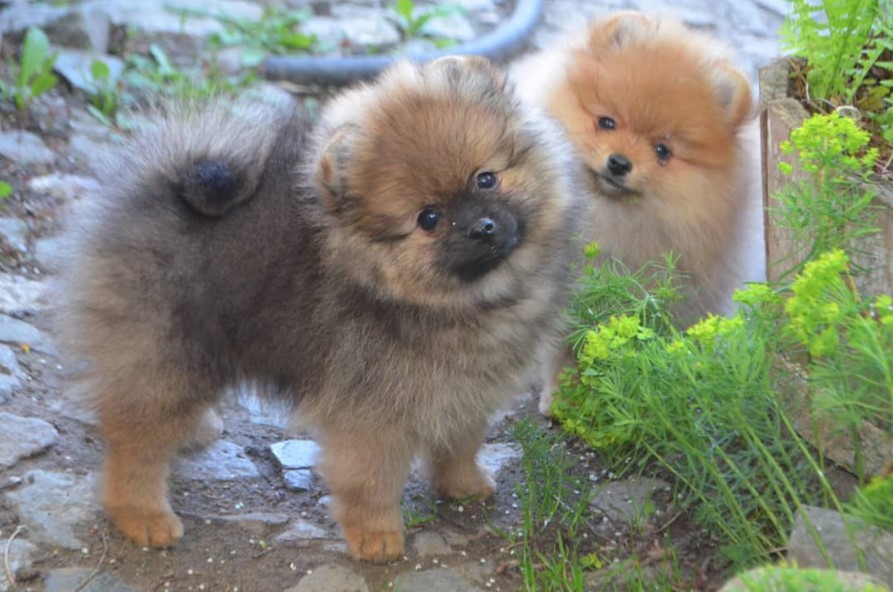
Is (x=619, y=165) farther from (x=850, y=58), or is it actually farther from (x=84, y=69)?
(x=84, y=69)

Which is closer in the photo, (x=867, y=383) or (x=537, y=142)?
(x=867, y=383)

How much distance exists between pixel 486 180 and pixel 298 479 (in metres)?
1.29

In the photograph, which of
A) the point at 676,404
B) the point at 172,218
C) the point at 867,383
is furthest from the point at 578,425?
the point at 172,218

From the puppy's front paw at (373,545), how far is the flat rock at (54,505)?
30.4 inches

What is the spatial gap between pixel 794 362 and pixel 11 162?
11.6 feet

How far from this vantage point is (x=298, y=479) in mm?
3699

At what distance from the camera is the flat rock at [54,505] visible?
3.20 m

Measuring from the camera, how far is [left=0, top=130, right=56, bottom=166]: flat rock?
196 inches

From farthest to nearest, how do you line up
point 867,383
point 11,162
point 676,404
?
1. point 11,162
2. point 676,404
3. point 867,383

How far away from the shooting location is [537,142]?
3.15 meters

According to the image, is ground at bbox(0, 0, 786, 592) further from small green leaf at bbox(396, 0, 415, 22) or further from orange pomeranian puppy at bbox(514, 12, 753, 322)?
small green leaf at bbox(396, 0, 415, 22)

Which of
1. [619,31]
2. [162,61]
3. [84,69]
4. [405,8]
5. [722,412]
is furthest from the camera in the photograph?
[405,8]

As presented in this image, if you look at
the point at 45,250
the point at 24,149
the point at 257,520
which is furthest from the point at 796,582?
the point at 24,149

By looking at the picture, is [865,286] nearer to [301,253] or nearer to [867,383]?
[867,383]
